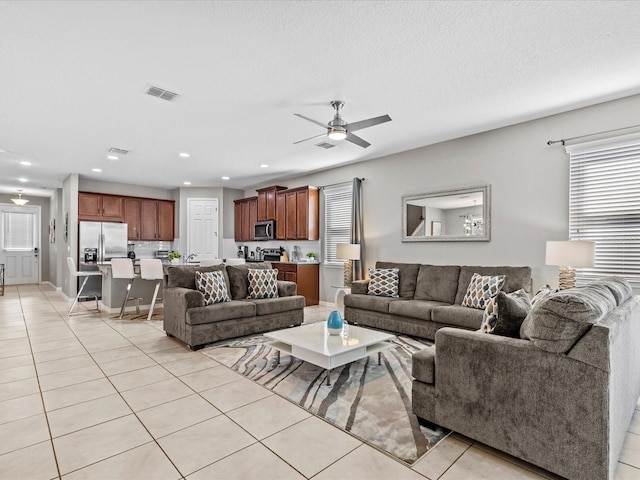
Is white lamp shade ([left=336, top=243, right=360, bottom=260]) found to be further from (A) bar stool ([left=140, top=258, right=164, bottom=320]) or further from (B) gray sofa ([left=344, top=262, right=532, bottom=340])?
(A) bar stool ([left=140, top=258, right=164, bottom=320])

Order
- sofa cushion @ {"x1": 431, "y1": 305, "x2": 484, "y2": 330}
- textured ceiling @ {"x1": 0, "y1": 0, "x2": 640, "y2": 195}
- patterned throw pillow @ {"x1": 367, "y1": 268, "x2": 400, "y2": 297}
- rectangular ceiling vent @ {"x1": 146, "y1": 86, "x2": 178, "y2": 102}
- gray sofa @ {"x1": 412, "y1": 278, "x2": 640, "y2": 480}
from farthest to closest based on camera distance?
1. patterned throw pillow @ {"x1": 367, "y1": 268, "x2": 400, "y2": 297}
2. sofa cushion @ {"x1": 431, "y1": 305, "x2": 484, "y2": 330}
3. rectangular ceiling vent @ {"x1": 146, "y1": 86, "x2": 178, "y2": 102}
4. textured ceiling @ {"x1": 0, "y1": 0, "x2": 640, "y2": 195}
5. gray sofa @ {"x1": 412, "y1": 278, "x2": 640, "y2": 480}

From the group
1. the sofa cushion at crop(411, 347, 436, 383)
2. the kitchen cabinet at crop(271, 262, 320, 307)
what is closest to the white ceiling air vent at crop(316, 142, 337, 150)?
the kitchen cabinet at crop(271, 262, 320, 307)

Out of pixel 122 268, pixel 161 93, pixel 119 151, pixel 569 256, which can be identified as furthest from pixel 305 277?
pixel 569 256

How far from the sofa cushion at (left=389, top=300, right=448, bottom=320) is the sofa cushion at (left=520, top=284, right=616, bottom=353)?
8.00 feet

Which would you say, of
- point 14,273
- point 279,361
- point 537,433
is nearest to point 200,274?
point 279,361

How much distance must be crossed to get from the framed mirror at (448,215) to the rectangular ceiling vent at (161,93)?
370 centimetres

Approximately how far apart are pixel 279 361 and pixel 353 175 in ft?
13.3

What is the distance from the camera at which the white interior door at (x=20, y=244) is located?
10.1 m

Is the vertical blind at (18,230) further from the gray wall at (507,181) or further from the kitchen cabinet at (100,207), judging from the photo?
the gray wall at (507,181)

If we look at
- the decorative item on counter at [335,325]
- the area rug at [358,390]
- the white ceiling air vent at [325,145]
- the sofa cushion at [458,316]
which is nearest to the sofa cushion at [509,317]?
the area rug at [358,390]

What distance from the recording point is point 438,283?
4.82m

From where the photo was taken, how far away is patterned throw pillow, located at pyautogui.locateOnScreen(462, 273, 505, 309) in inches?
159

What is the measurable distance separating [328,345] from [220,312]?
1600 millimetres

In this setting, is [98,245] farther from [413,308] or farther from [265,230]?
[413,308]
